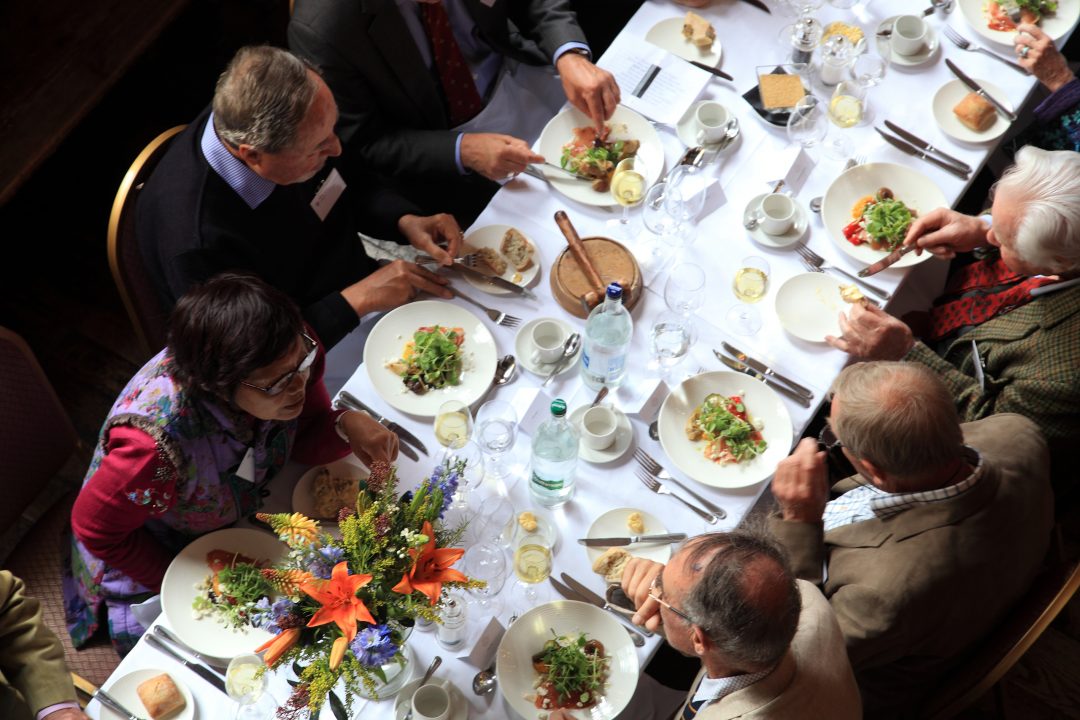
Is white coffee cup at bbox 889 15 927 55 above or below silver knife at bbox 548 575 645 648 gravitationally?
above

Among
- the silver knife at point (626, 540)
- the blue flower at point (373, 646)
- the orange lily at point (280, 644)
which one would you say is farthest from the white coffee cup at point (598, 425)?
the orange lily at point (280, 644)

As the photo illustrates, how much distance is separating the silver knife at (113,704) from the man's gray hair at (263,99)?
4.86ft

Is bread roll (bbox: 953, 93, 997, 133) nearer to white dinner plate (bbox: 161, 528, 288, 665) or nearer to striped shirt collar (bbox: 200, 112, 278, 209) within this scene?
striped shirt collar (bbox: 200, 112, 278, 209)

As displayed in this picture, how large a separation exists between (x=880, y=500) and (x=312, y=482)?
155 centimetres

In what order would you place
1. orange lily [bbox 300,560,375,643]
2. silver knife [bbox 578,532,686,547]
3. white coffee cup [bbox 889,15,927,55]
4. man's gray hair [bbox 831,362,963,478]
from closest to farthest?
orange lily [bbox 300,560,375,643], man's gray hair [bbox 831,362,963,478], silver knife [bbox 578,532,686,547], white coffee cup [bbox 889,15,927,55]

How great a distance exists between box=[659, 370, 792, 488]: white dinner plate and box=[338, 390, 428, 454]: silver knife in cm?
71

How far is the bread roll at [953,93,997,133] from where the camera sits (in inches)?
119

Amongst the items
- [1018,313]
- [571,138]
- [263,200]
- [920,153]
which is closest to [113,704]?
[263,200]

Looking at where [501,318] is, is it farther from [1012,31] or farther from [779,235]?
[1012,31]

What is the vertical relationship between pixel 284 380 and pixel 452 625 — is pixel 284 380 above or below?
above

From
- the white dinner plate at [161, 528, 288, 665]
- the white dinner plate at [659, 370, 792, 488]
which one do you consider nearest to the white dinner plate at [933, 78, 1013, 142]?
the white dinner plate at [659, 370, 792, 488]

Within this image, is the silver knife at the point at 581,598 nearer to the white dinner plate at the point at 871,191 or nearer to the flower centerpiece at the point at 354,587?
the flower centerpiece at the point at 354,587

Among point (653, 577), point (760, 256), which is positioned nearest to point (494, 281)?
point (760, 256)

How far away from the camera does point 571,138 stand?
10.2 feet
